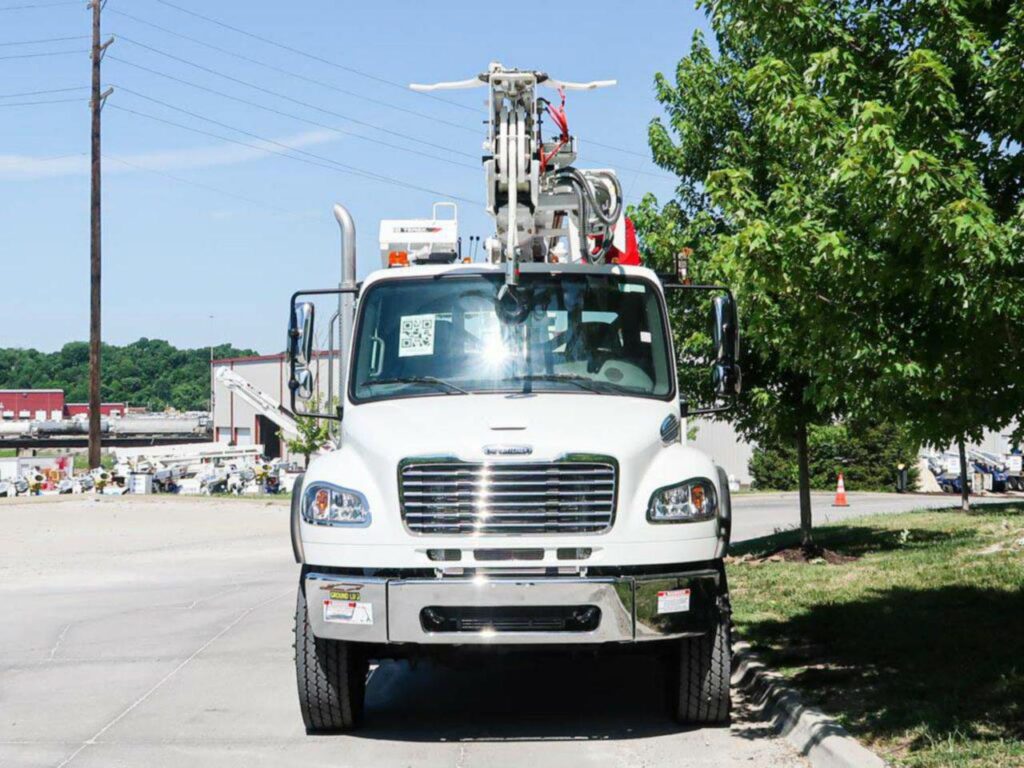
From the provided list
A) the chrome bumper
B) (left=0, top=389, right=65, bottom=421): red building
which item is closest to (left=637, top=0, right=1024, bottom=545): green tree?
the chrome bumper

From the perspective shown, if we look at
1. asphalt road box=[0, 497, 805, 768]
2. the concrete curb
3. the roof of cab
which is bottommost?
asphalt road box=[0, 497, 805, 768]

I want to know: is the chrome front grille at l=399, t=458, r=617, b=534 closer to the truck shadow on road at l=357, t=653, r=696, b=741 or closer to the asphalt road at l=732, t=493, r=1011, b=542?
the truck shadow on road at l=357, t=653, r=696, b=741

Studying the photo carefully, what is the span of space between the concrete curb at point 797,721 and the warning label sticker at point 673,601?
3.01 feet

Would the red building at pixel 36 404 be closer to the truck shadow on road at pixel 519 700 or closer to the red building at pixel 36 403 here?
the red building at pixel 36 403

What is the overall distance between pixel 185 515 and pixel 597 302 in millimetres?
24103

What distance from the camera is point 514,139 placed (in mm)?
9023

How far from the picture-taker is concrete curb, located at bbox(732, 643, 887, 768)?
21.8 feet

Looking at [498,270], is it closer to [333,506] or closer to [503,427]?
[503,427]

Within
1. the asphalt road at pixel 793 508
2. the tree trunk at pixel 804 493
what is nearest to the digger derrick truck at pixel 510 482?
the tree trunk at pixel 804 493

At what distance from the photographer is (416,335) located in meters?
8.65

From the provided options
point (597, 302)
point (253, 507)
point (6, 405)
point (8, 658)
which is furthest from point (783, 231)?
point (6, 405)

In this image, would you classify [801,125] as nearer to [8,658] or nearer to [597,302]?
[597,302]

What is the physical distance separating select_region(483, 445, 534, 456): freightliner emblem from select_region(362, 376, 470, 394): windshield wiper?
0.84 m

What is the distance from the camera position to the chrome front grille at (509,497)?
7500 millimetres
